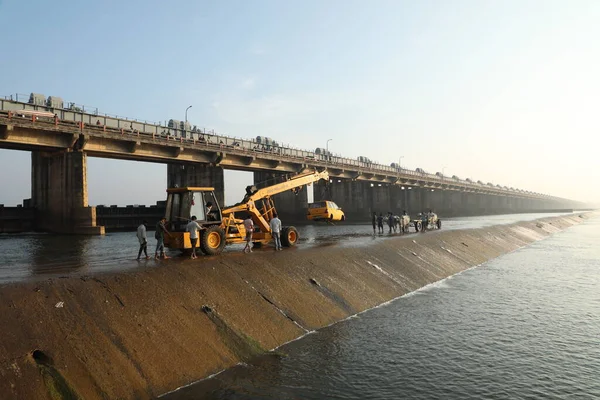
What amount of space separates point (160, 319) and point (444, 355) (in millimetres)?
7476

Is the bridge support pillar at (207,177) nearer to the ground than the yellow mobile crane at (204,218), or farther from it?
farther from it

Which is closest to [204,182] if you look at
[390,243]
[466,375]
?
[390,243]

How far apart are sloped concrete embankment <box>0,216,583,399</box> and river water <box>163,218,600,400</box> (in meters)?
0.78

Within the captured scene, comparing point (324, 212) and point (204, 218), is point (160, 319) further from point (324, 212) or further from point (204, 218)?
point (324, 212)

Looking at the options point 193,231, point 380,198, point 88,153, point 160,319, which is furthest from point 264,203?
point 380,198

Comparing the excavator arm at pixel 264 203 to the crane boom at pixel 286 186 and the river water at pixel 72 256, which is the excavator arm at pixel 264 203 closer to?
the crane boom at pixel 286 186

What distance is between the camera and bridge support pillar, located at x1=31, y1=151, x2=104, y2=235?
39.3 m

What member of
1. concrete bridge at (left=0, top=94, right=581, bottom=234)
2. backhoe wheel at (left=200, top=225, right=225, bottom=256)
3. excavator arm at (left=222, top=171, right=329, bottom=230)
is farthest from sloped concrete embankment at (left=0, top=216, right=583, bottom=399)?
concrete bridge at (left=0, top=94, right=581, bottom=234)

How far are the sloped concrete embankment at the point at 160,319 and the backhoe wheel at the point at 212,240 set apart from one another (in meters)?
0.88

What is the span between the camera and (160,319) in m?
10.2

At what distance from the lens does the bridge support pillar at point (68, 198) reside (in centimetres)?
3934

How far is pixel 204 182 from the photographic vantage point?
185 ft

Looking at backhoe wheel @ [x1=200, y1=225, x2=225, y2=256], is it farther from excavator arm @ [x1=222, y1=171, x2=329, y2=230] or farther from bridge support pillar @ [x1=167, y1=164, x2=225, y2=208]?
bridge support pillar @ [x1=167, y1=164, x2=225, y2=208]

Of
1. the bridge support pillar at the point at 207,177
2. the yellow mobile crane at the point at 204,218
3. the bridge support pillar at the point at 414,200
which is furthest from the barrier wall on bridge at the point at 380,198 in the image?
the yellow mobile crane at the point at 204,218
